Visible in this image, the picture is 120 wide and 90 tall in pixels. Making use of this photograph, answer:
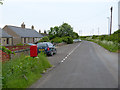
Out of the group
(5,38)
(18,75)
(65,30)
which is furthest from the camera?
(65,30)

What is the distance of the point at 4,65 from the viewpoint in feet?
22.2

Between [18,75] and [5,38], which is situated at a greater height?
[5,38]

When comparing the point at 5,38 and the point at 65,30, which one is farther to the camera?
the point at 65,30

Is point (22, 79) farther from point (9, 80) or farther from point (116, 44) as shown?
point (116, 44)

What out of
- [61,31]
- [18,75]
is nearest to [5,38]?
[18,75]

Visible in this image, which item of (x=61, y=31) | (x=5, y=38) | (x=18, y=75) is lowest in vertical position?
(x=18, y=75)

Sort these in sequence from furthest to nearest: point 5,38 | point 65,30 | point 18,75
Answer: point 65,30 → point 5,38 → point 18,75

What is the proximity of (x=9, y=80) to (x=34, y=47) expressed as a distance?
346 centimetres

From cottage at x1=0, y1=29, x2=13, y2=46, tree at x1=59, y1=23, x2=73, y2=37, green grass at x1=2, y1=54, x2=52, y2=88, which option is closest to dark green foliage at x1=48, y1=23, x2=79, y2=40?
tree at x1=59, y1=23, x2=73, y2=37

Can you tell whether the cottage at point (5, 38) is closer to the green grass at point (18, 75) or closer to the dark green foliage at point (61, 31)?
the green grass at point (18, 75)

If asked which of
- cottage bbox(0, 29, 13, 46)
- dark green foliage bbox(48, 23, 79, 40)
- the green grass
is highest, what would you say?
dark green foliage bbox(48, 23, 79, 40)

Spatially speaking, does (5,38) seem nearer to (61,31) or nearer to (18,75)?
(18,75)

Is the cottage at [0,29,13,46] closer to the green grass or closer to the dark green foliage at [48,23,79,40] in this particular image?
the green grass

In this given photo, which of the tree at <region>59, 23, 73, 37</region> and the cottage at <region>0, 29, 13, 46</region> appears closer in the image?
the cottage at <region>0, 29, 13, 46</region>
